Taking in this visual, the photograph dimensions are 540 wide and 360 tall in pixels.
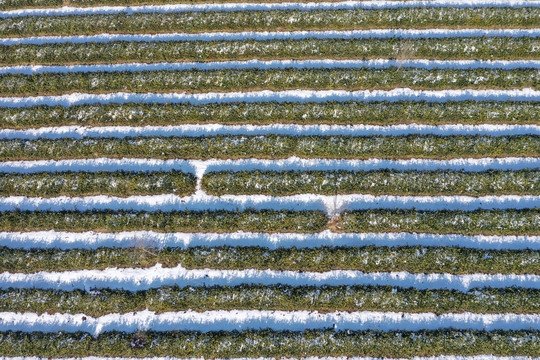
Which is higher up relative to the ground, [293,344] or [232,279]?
[232,279]

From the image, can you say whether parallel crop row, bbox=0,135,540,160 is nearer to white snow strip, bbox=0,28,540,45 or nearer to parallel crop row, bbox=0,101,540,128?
parallel crop row, bbox=0,101,540,128

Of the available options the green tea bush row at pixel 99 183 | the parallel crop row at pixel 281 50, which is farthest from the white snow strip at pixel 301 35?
the green tea bush row at pixel 99 183

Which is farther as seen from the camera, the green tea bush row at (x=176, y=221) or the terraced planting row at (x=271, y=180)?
the green tea bush row at (x=176, y=221)

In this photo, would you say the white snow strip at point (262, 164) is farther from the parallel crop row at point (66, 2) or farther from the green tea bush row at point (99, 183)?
the parallel crop row at point (66, 2)

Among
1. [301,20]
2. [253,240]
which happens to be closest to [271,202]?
[253,240]

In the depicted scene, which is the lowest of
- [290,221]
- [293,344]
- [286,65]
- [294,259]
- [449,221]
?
[293,344]

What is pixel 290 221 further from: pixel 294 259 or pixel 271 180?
pixel 271 180
